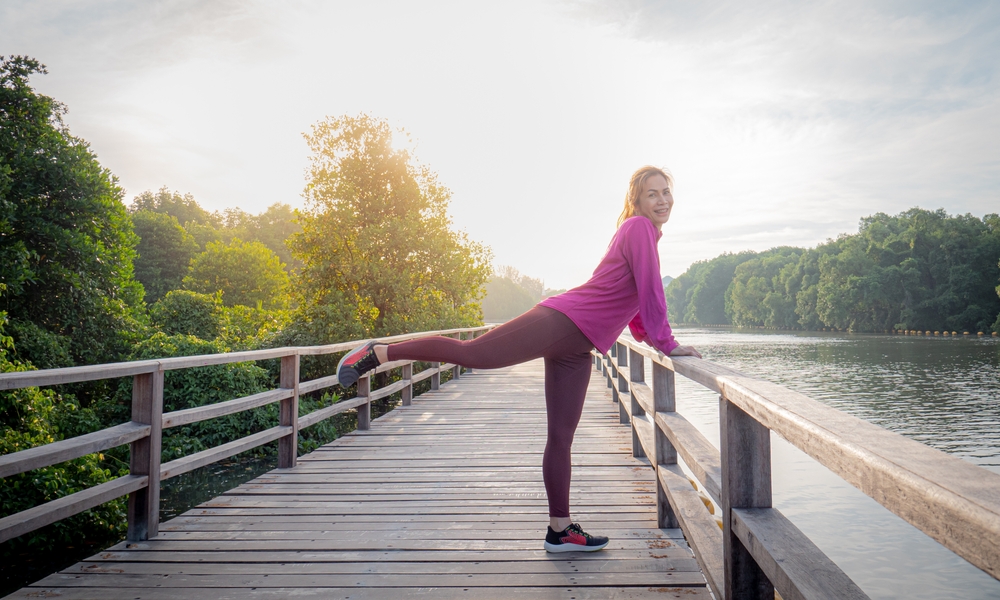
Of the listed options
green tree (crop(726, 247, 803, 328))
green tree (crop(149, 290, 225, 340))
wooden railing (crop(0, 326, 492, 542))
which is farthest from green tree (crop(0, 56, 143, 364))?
green tree (crop(726, 247, 803, 328))

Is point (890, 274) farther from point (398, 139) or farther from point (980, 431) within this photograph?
point (398, 139)

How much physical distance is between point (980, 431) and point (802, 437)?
17335 millimetres

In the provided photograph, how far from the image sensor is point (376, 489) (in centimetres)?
394

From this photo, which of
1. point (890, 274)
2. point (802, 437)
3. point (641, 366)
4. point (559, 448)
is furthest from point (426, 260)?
point (890, 274)

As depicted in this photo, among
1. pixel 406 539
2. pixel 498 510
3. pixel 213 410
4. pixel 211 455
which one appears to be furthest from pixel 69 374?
pixel 498 510

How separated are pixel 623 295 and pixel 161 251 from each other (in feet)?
124

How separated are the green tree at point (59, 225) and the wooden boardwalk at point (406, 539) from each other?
789 cm

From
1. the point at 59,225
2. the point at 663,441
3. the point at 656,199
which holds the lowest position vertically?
the point at 663,441

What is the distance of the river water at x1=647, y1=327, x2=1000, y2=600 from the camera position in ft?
25.1

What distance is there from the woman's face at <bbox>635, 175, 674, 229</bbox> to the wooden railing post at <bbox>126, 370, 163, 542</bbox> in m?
2.49

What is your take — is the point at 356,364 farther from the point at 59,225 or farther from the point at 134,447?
the point at 59,225

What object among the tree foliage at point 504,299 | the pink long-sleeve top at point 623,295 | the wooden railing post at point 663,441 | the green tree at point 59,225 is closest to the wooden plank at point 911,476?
the pink long-sleeve top at point 623,295

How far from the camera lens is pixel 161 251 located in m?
34.3

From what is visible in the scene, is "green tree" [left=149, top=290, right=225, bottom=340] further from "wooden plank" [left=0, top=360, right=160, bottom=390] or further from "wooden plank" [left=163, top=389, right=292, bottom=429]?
"wooden plank" [left=0, top=360, right=160, bottom=390]
